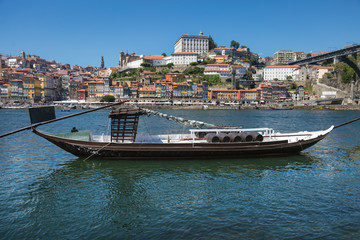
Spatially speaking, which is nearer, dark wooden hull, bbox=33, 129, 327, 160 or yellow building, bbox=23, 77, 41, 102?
dark wooden hull, bbox=33, 129, 327, 160

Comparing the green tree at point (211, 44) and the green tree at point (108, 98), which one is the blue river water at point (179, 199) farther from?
the green tree at point (211, 44)

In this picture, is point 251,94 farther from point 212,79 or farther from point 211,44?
point 211,44

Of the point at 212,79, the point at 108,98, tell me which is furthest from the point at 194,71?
the point at 108,98

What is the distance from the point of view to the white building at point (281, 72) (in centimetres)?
12862

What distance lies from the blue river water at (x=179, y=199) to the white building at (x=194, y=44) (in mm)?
131208

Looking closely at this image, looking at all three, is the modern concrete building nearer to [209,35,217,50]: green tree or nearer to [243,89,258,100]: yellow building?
[209,35,217,50]: green tree

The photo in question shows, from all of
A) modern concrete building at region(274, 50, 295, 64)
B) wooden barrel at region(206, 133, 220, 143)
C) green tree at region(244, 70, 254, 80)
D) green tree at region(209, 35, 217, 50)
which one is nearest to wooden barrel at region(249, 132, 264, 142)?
wooden barrel at region(206, 133, 220, 143)

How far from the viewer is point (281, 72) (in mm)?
132875

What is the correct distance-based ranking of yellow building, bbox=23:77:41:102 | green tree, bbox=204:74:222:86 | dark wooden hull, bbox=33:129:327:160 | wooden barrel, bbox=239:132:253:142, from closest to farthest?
dark wooden hull, bbox=33:129:327:160, wooden barrel, bbox=239:132:253:142, yellow building, bbox=23:77:41:102, green tree, bbox=204:74:222:86

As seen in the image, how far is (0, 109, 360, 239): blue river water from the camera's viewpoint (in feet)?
27.2

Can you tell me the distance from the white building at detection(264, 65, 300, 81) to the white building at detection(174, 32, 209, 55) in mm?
33749

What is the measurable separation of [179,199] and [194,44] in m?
139

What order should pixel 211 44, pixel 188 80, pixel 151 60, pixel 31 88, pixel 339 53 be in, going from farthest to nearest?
pixel 211 44 < pixel 151 60 < pixel 339 53 < pixel 188 80 < pixel 31 88

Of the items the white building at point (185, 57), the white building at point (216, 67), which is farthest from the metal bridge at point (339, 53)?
the white building at point (185, 57)
